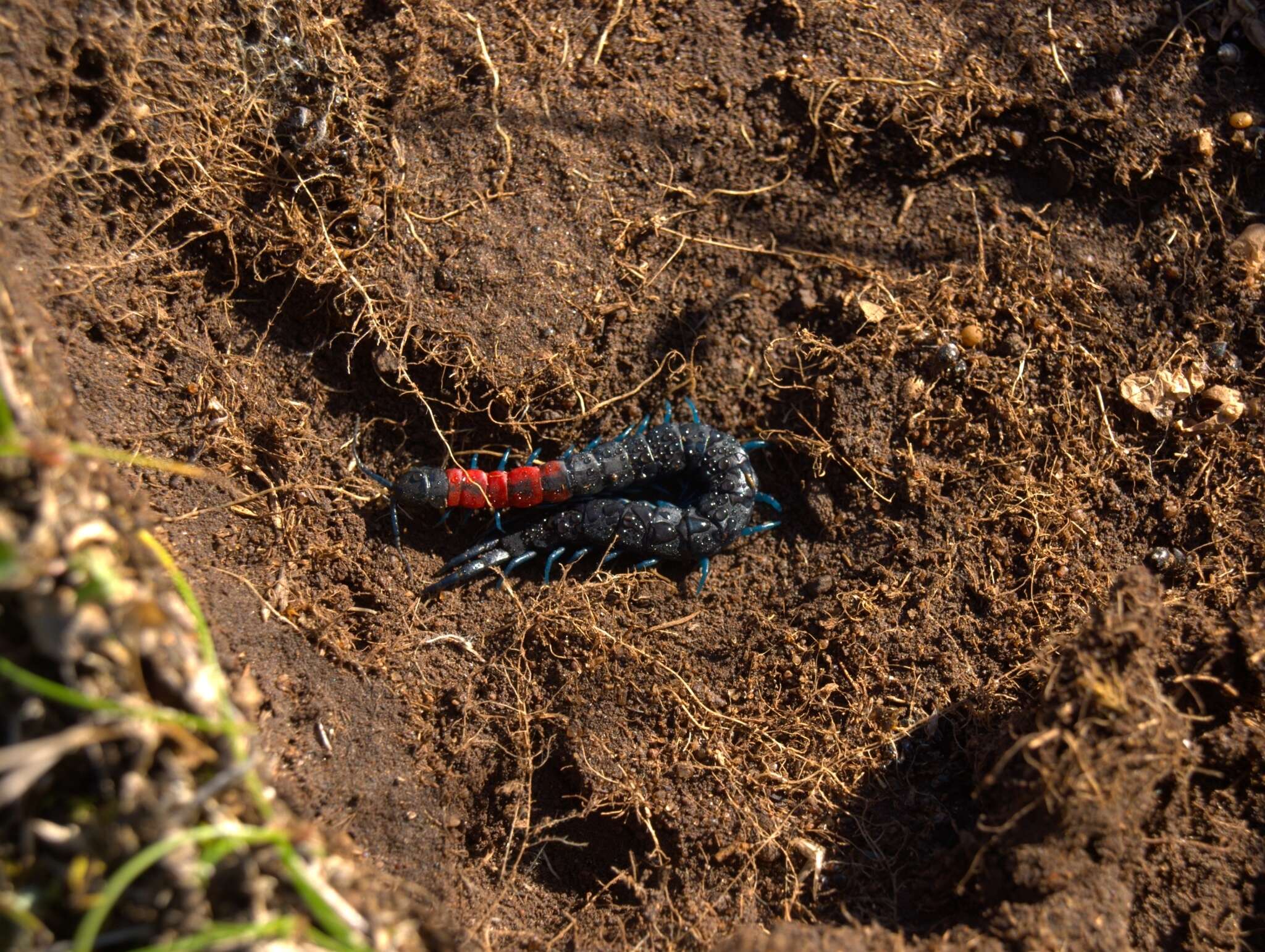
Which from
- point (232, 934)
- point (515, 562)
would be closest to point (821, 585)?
point (515, 562)

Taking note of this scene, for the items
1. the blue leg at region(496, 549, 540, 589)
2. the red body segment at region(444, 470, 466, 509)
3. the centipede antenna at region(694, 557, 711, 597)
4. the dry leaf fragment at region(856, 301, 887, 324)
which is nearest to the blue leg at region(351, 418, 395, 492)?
the red body segment at region(444, 470, 466, 509)

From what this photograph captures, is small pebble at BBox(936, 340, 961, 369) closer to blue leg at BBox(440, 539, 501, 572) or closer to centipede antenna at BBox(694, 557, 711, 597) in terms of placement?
centipede antenna at BBox(694, 557, 711, 597)

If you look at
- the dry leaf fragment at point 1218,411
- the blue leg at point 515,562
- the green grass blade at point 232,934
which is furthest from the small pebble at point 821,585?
the green grass blade at point 232,934

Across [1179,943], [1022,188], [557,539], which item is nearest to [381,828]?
[557,539]

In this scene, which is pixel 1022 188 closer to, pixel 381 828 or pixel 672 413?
pixel 672 413

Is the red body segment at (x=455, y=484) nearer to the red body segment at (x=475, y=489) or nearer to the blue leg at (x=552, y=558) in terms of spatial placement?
the red body segment at (x=475, y=489)
